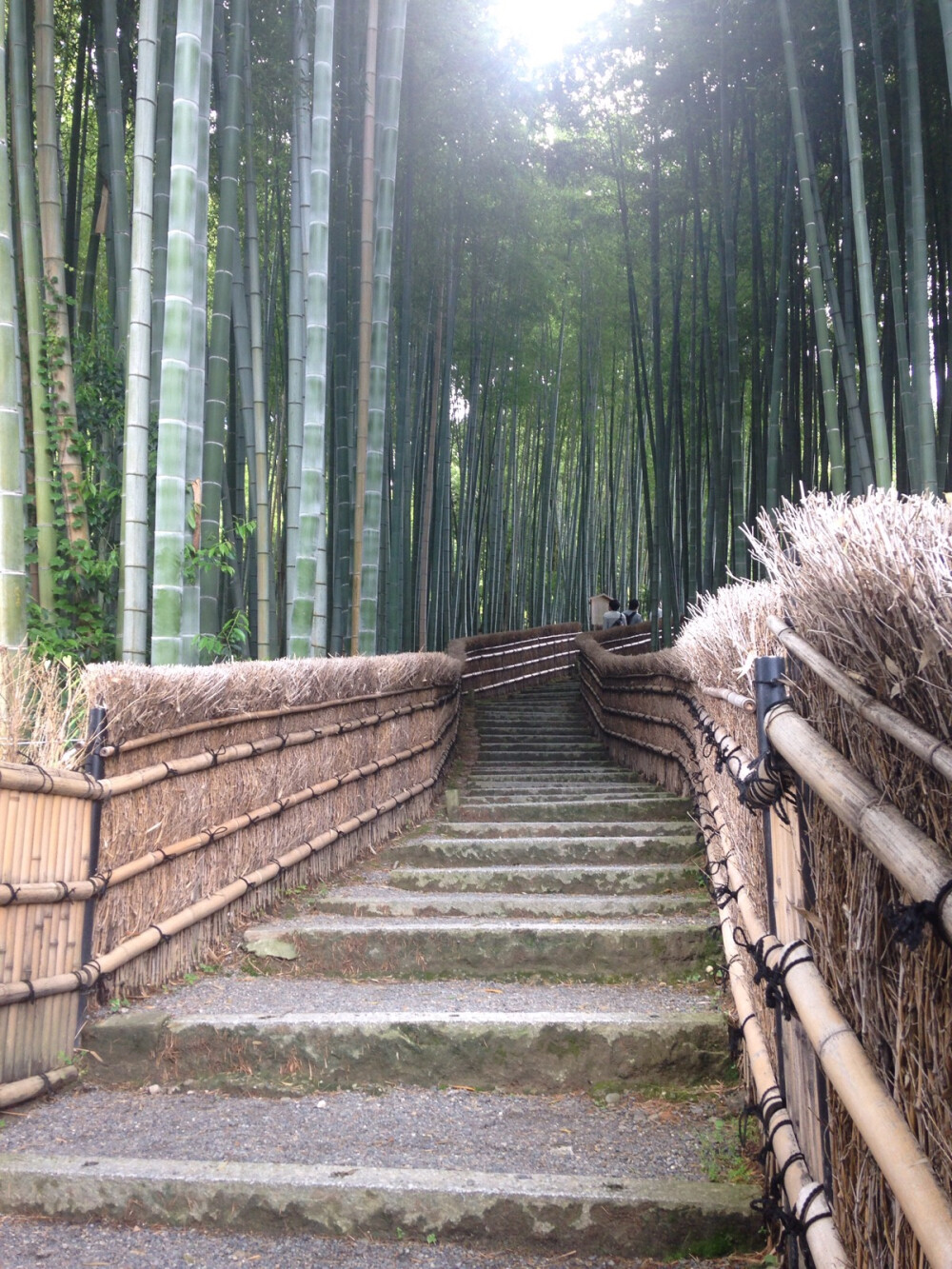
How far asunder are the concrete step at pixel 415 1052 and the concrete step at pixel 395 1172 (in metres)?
0.08

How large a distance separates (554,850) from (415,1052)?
150cm

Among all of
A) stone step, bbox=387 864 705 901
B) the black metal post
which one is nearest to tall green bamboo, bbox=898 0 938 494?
stone step, bbox=387 864 705 901

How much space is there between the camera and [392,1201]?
1647 millimetres

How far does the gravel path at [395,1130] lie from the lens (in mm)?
1780

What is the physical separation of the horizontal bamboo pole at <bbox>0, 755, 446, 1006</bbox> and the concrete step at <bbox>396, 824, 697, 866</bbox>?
28 cm

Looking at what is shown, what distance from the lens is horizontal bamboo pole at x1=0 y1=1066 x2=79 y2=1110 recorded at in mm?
1913

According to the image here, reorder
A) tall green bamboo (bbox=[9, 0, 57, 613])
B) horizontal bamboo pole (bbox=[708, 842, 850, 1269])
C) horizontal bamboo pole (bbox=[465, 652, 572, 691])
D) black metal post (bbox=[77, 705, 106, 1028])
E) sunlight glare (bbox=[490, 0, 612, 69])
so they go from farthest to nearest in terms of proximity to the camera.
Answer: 1. horizontal bamboo pole (bbox=[465, 652, 572, 691])
2. sunlight glare (bbox=[490, 0, 612, 69])
3. tall green bamboo (bbox=[9, 0, 57, 613])
4. black metal post (bbox=[77, 705, 106, 1028])
5. horizontal bamboo pole (bbox=[708, 842, 850, 1269])

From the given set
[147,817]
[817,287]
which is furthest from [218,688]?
[817,287]

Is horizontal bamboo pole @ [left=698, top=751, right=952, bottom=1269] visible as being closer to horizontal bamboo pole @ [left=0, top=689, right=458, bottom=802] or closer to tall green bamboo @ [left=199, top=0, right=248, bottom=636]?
horizontal bamboo pole @ [left=0, top=689, right=458, bottom=802]

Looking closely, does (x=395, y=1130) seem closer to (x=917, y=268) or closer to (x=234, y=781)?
(x=234, y=781)

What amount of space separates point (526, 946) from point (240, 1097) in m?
0.81

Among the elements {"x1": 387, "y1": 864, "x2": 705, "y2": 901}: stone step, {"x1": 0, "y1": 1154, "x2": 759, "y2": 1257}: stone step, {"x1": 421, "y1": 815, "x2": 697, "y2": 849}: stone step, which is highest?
{"x1": 421, "y1": 815, "x2": 697, "y2": 849}: stone step

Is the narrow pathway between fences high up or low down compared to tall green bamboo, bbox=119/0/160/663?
down

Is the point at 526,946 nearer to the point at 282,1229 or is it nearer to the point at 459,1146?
the point at 459,1146
